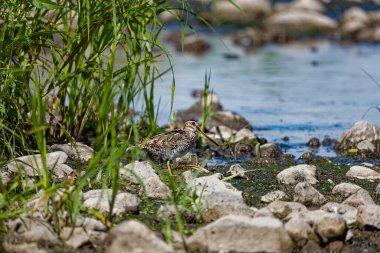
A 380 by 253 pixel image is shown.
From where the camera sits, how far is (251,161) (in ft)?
21.9

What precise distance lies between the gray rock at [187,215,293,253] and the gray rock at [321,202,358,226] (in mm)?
729

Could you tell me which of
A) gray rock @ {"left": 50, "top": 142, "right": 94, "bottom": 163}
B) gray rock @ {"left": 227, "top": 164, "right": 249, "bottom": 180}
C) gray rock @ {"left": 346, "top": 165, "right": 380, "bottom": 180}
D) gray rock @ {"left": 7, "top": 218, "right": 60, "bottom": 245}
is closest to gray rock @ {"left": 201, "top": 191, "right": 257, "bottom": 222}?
gray rock @ {"left": 7, "top": 218, "right": 60, "bottom": 245}

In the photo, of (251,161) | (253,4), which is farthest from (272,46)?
(251,161)

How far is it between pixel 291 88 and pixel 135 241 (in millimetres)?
8445

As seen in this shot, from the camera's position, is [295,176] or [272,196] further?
[295,176]

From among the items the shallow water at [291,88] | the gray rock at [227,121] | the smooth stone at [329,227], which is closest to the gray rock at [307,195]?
the smooth stone at [329,227]

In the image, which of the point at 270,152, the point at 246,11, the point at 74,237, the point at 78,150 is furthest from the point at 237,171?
the point at 246,11

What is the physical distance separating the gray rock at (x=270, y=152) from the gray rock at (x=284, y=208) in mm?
2269

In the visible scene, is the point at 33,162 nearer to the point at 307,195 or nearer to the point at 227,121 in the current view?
the point at 307,195

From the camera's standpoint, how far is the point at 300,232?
13.6 ft

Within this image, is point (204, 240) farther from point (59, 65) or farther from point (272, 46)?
point (272, 46)

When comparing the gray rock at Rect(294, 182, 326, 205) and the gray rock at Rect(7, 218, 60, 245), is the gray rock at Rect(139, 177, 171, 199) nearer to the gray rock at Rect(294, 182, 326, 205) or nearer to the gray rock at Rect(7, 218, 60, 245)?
the gray rock at Rect(294, 182, 326, 205)

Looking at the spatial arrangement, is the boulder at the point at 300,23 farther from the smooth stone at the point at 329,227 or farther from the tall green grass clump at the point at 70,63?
the smooth stone at the point at 329,227

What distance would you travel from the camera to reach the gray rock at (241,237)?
3938 millimetres
